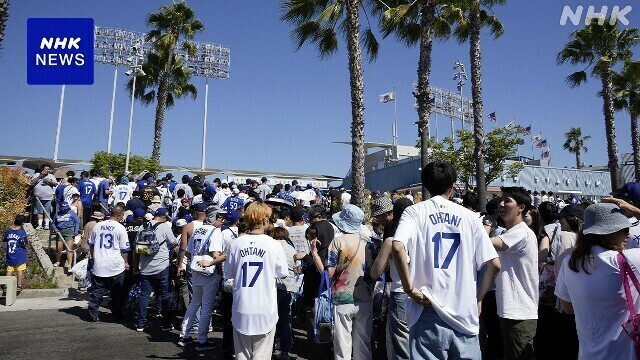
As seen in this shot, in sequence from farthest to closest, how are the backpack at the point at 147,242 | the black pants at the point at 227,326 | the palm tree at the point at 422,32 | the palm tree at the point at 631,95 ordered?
the palm tree at the point at 631,95
the palm tree at the point at 422,32
the backpack at the point at 147,242
the black pants at the point at 227,326

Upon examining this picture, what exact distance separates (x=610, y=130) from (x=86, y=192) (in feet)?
75.3

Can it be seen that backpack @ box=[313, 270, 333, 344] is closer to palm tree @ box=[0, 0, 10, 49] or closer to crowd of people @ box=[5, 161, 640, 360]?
crowd of people @ box=[5, 161, 640, 360]

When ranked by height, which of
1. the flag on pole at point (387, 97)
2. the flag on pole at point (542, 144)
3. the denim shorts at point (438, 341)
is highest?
the flag on pole at point (387, 97)

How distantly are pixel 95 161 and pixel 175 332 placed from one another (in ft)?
93.5

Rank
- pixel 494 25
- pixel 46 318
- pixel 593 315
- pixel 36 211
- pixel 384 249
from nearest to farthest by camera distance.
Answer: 1. pixel 593 315
2. pixel 384 249
3. pixel 46 318
4. pixel 36 211
5. pixel 494 25

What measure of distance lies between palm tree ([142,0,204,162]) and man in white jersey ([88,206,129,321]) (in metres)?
18.0

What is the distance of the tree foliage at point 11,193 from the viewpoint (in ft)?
39.9

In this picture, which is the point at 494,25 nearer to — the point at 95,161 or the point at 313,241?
the point at 313,241

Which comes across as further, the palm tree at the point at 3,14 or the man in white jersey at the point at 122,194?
the man in white jersey at the point at 122,194

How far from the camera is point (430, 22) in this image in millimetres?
16578

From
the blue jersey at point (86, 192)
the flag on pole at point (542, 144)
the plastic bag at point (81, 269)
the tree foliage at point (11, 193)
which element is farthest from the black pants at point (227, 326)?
the flag on pole at point (542, 144)

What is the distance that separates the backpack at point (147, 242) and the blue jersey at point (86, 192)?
6.75 m

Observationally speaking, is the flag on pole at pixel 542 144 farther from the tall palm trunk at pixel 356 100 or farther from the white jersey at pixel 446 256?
the white jersey at pixel 446 256

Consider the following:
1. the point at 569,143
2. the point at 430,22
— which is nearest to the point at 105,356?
the point at 430,22
